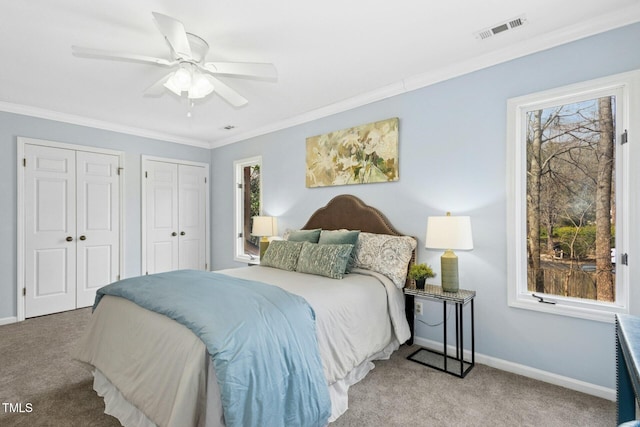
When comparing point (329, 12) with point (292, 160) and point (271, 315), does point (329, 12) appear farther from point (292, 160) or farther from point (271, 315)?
point (292, 160)

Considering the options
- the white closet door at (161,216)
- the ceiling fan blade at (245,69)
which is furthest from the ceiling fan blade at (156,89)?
the white closet door at (161,216)

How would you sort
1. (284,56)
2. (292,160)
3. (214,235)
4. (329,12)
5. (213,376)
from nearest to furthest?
(213,376)
(329,12)
(284,56)
(292,160)
(214,235)

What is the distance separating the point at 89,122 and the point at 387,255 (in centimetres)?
419

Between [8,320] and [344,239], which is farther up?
[344,239]

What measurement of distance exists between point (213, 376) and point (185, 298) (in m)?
0.52

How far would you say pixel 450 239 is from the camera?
2449 mm

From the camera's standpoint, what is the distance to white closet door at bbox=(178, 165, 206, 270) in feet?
17.1

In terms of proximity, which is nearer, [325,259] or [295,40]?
[295,40]

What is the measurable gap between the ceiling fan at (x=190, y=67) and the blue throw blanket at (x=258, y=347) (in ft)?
4.75

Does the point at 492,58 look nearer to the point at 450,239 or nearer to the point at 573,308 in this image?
the point at 450,239

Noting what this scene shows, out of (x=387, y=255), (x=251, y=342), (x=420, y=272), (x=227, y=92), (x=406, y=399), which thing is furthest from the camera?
(x=387, y=255)

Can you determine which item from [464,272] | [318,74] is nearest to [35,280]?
[318,74]

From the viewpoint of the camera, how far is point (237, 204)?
17.0 feet

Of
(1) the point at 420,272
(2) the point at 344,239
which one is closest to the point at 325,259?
(2) the point at 344,239
